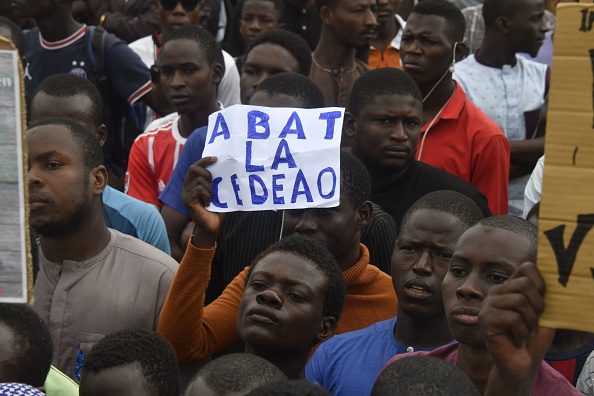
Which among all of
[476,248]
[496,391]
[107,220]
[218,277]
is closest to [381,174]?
[218,277]

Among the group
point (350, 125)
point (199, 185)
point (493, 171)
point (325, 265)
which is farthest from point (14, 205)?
point (493, 171)

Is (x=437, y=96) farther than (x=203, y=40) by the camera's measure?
No

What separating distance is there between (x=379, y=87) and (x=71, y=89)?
67.6 inches

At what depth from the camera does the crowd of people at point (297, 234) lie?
402 cm

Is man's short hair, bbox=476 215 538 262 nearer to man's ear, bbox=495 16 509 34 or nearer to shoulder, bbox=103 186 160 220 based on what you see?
shoulder, bbox=103 186 160 220

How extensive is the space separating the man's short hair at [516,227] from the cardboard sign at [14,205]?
172 centimetres

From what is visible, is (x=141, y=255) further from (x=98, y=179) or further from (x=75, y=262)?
(x=98, y=179)

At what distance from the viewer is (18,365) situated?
4.23 meters

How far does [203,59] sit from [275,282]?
3100 mm

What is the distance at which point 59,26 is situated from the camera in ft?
26.5

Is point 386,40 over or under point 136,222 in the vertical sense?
over

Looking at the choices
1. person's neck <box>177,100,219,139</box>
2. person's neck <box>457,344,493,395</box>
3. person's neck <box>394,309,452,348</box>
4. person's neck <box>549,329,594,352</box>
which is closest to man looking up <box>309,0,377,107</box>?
person's neck <box>177,100,219,139</box>

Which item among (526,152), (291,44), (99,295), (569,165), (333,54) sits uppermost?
(569,165)

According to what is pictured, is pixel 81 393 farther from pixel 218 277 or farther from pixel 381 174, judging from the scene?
pixel 381 174
